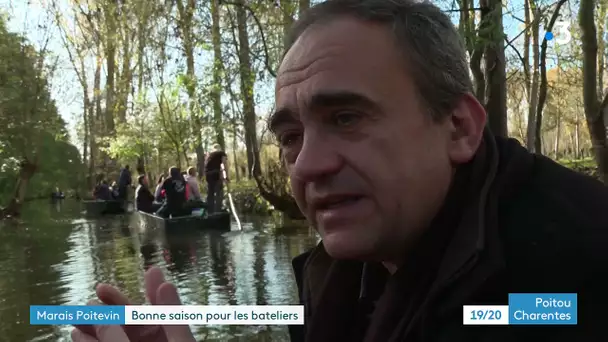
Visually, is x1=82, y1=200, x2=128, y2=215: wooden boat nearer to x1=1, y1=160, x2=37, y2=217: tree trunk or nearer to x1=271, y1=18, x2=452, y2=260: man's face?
x1=1, y1=160, x2=37, y2=217: tree trunk

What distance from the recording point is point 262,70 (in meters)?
6.63

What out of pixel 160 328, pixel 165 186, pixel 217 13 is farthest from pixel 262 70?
pixel 160 328

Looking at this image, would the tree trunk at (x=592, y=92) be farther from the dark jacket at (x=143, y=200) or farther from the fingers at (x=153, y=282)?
the dark jacket at (x=143, y=200)

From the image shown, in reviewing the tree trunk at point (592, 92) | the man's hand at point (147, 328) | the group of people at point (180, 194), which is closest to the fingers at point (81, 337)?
the man's hand at point (147, 328)

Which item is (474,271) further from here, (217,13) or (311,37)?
(217,13)

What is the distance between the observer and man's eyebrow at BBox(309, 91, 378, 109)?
0.69 metres

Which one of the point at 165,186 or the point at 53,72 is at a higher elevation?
the point at 53,72

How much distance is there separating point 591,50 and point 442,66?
3.29m

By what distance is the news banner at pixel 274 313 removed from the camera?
22.7 inches

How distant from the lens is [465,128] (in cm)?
73

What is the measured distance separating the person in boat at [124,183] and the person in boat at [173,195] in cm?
575

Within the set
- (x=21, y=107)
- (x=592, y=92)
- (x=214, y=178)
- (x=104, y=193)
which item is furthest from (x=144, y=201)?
(x=592, y=92)

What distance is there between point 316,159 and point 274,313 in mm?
595

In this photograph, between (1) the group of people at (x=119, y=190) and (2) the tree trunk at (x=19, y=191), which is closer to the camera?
(2) the tree trunk at (x=19, y=191)
